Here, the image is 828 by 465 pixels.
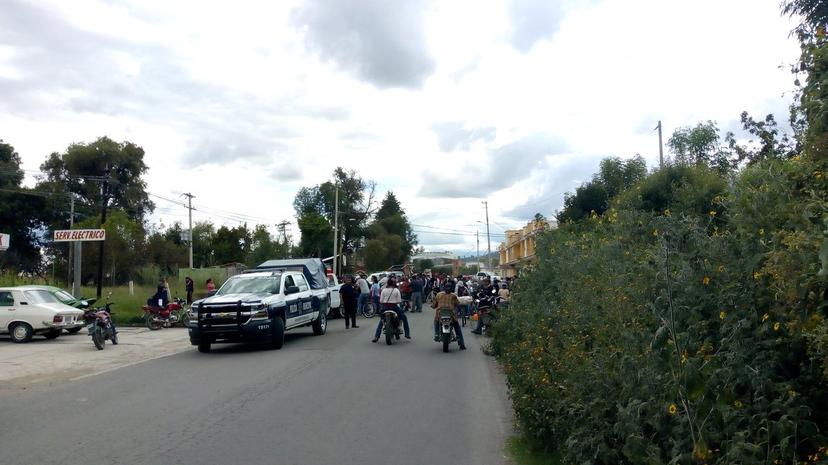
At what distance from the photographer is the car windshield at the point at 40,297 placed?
21188mm

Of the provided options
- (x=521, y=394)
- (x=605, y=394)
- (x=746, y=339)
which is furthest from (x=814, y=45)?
(x=521, y=394)

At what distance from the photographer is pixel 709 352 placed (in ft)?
17.5

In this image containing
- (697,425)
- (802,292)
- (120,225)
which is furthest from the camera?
(120,225)

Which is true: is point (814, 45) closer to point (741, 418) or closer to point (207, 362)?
point (741, 418)

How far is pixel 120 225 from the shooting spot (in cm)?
4978

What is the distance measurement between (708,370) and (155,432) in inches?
255

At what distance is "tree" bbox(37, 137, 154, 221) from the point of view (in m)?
66.0

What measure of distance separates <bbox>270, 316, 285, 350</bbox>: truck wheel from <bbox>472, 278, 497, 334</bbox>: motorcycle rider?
5.98 metres

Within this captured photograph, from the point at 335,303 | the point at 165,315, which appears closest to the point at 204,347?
the point at 165,315

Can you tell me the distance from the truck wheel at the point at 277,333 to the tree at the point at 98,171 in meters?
52.3

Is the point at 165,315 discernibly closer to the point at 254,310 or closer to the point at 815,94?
the point at 254,310

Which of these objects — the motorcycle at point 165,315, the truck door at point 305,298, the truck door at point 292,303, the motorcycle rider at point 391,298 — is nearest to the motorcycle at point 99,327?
the truck door at point 292,303

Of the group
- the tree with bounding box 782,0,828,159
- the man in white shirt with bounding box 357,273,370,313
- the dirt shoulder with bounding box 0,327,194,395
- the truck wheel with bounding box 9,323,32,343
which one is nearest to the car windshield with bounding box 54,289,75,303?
the dirt shoulder with bounding box 0,327,194,395

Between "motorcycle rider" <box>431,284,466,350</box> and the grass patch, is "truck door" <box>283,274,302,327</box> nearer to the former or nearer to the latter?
"motorcycle rider" <box>431,284,466,350</box>
